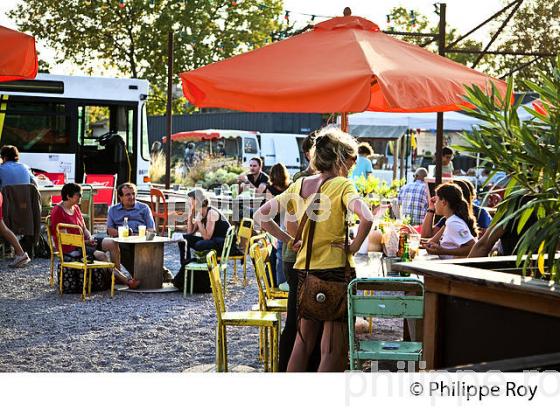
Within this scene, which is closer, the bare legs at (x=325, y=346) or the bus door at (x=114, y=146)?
the bare legs at (x=325, y=346)

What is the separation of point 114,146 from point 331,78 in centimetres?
1474

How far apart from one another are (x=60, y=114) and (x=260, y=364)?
1400 centimetres

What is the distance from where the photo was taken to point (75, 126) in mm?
20453

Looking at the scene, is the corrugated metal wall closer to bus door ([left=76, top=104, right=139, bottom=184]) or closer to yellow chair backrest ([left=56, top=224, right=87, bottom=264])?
bus door ([left=76, top=104, right=139, bottom=184])

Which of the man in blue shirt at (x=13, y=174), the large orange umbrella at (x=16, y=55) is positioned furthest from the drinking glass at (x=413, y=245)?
the man in blue shirt at (x=13, y=174)

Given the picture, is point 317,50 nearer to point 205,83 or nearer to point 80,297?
point 205,83

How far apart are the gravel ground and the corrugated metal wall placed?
2745 centimetres

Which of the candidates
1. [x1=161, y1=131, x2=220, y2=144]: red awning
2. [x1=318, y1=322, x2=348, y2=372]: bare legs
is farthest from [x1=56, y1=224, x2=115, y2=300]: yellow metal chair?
[x1=161, y1=131, x2=220, y2=144]: red awning

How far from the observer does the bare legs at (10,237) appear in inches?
504

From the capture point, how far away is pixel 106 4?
32.2 metres

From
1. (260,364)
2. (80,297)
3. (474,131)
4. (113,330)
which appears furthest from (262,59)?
(80,297)

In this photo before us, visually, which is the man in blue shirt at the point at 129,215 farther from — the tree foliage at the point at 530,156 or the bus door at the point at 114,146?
the bus door at the point at 114,146

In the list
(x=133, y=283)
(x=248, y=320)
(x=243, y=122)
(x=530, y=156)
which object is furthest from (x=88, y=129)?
(x=243, y=122)

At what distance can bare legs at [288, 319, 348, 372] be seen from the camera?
18.6 ft
